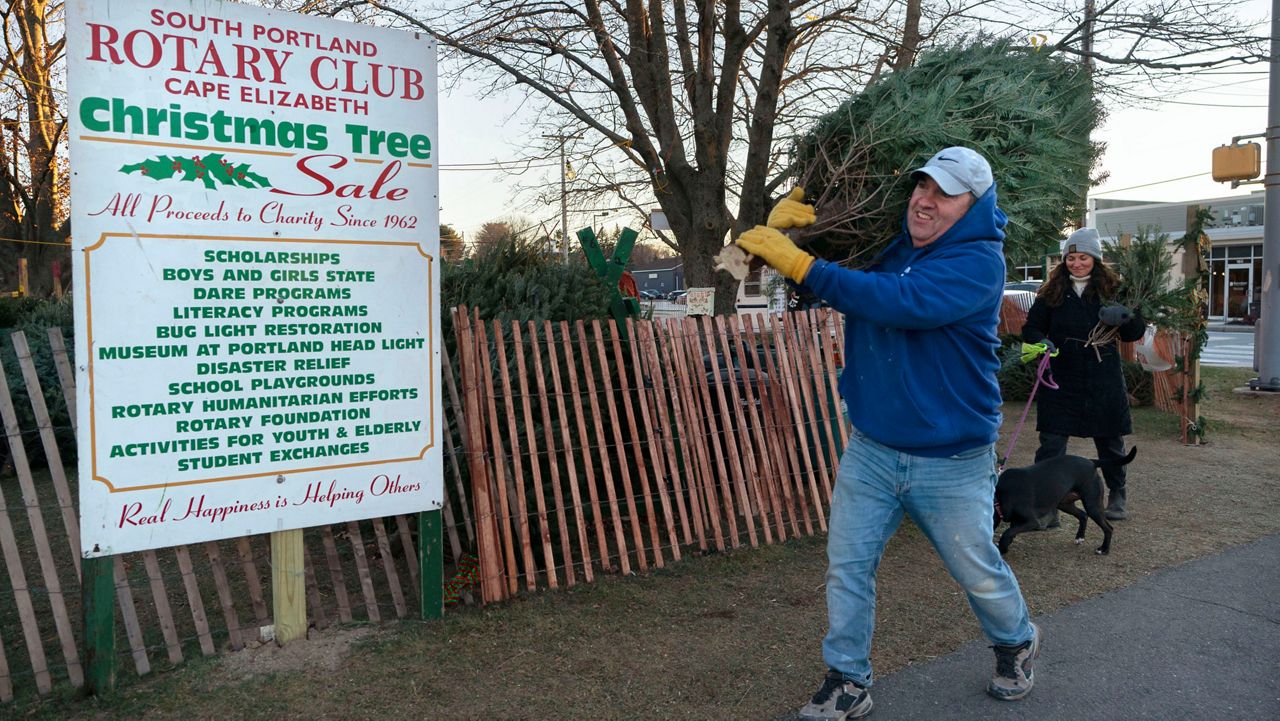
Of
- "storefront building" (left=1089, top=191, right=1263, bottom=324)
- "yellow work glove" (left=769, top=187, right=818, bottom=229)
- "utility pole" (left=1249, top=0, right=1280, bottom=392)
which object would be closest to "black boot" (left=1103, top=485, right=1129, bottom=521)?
"yellow work glove" (left=769, top=187, right=818, bottom=229)

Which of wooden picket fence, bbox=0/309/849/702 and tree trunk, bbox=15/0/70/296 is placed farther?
tree trunk, bbox=15/0/70/296

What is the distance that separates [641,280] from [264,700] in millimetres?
64812

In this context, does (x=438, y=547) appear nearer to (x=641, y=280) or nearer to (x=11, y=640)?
(x=11, y=640)

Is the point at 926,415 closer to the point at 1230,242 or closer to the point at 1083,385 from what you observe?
the point at 1083,385

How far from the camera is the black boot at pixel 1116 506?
5.88 m

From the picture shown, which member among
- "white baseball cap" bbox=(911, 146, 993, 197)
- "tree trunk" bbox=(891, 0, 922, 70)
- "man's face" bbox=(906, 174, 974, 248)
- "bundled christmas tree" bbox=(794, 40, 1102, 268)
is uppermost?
"tree trunk" bbox=(891, 0, 922, 70)

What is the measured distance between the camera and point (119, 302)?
3.11m

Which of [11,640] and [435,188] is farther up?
[435,188]

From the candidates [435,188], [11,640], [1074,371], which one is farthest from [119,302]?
[1074,371]

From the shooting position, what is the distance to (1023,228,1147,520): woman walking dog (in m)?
5.63

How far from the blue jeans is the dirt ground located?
1.44 feet

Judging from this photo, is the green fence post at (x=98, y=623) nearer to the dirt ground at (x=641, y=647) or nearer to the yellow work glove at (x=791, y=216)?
the dirt ground at (x=641, y=647)

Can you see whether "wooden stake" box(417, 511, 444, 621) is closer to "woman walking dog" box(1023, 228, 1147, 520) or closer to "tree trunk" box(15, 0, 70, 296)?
"woman walking dog" box(1023, 228, 1147, 520)

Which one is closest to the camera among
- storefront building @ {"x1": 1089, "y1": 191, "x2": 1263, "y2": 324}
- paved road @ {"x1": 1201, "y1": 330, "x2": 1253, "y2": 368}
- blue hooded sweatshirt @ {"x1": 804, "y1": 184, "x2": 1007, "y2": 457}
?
blue hooded sweatshirt @ {"x1": 804, "y1": 184, "x2": 1007, "y2": 457}
